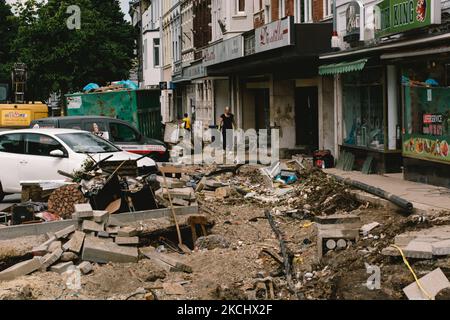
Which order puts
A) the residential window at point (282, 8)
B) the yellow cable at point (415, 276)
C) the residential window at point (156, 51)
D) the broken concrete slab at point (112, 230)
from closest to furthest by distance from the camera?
the yellow cable at point (415, 276)
the broken concrete slab at point (112, 230)
the residential window at point (282, 8)
the residential window at point (156, 51)

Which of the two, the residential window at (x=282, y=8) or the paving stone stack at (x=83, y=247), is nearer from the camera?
the paving stone stack at (x=83, y=247)

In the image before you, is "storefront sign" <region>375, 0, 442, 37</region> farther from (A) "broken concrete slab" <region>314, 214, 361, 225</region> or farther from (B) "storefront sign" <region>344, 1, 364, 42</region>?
(A) "broken concrete slab" <region>314, 214, 361, 225</region>

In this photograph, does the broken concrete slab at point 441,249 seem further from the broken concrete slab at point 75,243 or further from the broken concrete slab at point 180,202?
the broken concrete slab at point 180,202

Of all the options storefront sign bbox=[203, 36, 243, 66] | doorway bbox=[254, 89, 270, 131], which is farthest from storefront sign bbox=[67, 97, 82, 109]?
doorway bbox=[254, 89, 270, 131]

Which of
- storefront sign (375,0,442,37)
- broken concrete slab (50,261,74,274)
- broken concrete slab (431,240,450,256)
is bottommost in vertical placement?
broken concrete slab (50,261,74,274)

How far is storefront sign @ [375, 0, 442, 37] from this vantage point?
54.2ft

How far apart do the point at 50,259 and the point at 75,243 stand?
1.81 ft

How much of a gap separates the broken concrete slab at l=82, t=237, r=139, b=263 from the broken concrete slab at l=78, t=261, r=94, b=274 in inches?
10.3

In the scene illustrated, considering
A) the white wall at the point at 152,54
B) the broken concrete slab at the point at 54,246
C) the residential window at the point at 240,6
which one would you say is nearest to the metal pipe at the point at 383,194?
the broken concrete slab at the point at 54,246

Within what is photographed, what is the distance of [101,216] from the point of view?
543 inches

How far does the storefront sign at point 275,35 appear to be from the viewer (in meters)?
25.3

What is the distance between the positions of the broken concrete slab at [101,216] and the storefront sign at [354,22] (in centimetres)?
1039

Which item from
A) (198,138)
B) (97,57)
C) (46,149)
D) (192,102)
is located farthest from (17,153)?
(97,57)
